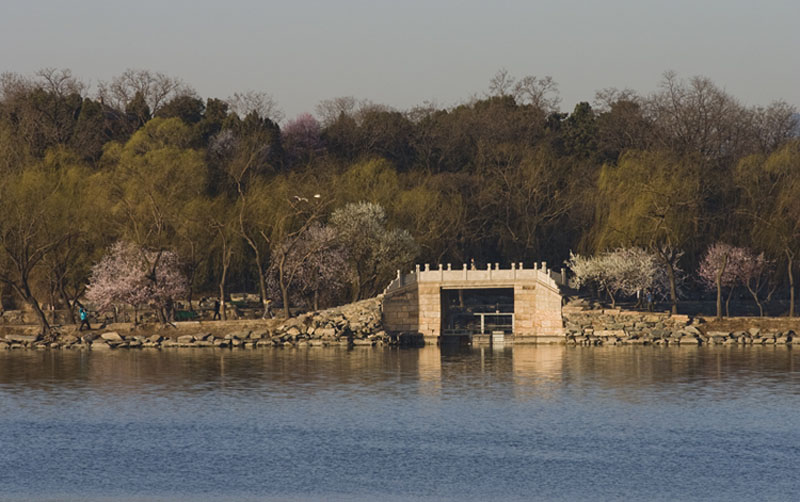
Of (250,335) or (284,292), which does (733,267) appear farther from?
(250,335)

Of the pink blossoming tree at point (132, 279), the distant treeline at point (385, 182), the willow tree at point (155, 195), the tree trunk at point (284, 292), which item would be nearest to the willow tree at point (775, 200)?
the distant treeline at point (385, 182)

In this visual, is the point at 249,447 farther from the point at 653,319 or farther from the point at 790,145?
the point at 790,145

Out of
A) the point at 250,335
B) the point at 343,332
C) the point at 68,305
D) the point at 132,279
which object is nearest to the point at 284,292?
the point at 250,335

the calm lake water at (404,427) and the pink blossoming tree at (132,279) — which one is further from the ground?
the pink blossoming tree at (132,279)

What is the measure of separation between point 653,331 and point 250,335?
29.5m

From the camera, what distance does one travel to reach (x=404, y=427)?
2095 inches

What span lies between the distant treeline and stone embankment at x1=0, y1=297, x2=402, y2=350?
3846 millimetres

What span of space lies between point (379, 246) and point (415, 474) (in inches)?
2147

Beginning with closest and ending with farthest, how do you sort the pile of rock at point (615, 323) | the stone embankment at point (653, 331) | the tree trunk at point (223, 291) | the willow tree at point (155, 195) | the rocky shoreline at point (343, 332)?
the stone embankment at point (653, 331) → the rocky shoreline at point (343, 332) → the pile of rock at point (615, 323) → the willow tree at point (155, 195) → the tree trunk at point (223, 291)

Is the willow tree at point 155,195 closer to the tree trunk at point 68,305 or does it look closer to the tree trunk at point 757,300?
the tree trunk at point 68,305

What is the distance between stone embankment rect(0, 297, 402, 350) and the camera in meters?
90.4

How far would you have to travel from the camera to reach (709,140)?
372 feet

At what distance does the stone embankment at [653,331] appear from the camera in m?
87.1

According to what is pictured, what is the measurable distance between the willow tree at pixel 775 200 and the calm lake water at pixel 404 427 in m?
14.4
